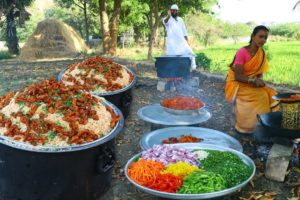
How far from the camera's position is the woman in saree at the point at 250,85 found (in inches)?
191

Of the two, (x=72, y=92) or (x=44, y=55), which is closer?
(x=72, y=92)

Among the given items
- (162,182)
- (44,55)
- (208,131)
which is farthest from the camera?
(44,55)

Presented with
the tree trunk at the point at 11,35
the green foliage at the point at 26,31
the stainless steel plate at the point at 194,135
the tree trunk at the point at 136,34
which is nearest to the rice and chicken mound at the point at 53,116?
the stainless steel plate at the point at 194,135

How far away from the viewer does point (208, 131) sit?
15.0 feet

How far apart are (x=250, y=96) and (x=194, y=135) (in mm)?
1147

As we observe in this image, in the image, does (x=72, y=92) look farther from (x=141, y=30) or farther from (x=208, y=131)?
(x=141, y=30)

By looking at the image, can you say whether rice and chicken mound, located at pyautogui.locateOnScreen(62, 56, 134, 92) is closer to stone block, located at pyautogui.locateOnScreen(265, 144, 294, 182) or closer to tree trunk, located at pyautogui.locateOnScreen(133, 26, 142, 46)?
stone block, located at pyautogui.locateOnScreen(265, 144, 294, 182)

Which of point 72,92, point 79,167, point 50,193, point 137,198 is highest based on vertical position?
point 72,92

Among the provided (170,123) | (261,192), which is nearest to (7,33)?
(170,123)

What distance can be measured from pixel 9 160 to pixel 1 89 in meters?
5.59

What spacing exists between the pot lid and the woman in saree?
556 mm

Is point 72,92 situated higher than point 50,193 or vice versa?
point 72,92

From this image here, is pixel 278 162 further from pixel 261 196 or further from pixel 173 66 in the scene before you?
pixel 173 66

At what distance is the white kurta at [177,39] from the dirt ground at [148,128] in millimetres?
904
